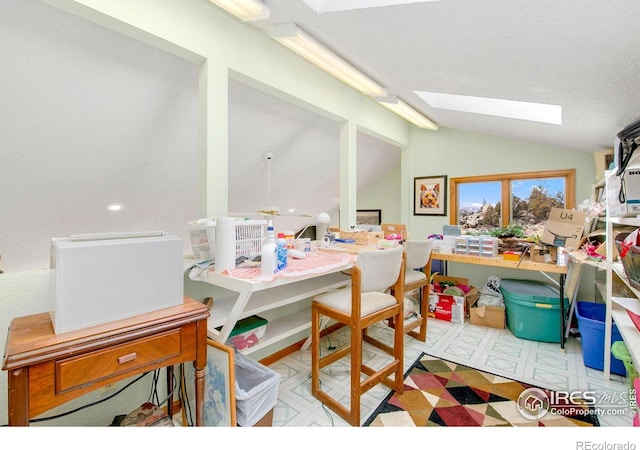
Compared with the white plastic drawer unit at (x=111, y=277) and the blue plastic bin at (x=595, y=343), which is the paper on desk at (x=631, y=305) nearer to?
the blue plastic bin at (x=595, y=343)

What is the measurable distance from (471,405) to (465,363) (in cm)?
52

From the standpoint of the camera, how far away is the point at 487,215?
377cm

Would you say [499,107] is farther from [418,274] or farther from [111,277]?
[111,277]

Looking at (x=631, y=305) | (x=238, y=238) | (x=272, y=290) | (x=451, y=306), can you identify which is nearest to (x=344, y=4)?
(x=238, y=238)

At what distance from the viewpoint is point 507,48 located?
4.78 ft

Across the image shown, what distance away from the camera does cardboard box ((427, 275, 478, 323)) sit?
3.01 meters

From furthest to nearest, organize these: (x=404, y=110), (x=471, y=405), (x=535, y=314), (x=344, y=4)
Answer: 1. (x=404, y=110)
2. (x=535, y=314)
3. (x=471, y=405)
4. (x=344, y=4)

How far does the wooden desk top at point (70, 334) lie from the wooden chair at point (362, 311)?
2.60 feet

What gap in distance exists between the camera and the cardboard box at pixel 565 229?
2549 millimetres

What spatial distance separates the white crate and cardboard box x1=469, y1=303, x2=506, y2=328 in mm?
2469

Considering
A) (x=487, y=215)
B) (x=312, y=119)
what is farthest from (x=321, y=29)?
(x=487, y=215)

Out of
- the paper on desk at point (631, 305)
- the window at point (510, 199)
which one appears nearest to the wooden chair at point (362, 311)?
the paper on desk at point (631, 305)

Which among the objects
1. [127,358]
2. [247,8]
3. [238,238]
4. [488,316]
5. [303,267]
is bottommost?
[488,316]

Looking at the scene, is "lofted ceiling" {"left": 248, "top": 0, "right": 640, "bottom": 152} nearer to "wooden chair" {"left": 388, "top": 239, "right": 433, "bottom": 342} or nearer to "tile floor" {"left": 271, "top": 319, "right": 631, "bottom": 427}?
"wooden chair" {"left": 388, "top": 239, "right": 433, "bottom": 342}
